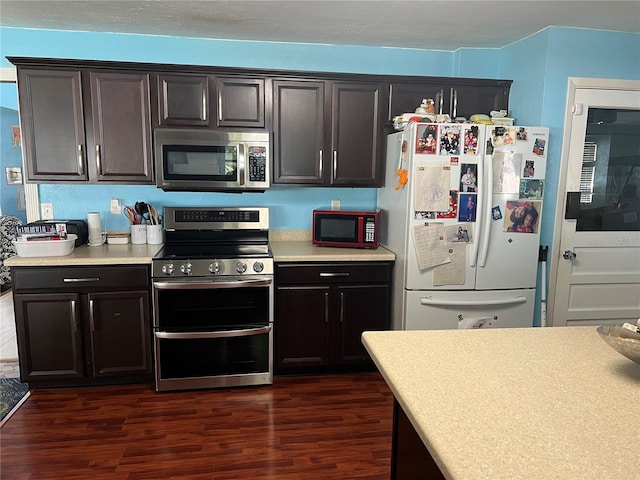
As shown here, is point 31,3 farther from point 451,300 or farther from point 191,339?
point 451,300

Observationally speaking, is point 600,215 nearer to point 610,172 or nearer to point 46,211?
point 610,172

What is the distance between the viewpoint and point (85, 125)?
299 cm

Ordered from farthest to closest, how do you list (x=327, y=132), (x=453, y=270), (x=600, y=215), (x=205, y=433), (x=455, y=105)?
1. (x=455, y=105)
2. (x=327, y=132)
3. (x=600, y=215)
4. (x=453, y=270)
5. (x=205, y=433)

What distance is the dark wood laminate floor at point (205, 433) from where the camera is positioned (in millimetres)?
2178

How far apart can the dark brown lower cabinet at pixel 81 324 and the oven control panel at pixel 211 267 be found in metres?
0.14

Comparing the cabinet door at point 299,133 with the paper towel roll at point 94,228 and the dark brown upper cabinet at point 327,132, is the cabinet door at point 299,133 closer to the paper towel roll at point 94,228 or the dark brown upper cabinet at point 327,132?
the dark brown upper cabinet at point 327,132

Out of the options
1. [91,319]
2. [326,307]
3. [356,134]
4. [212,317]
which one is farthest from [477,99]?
[91,319]

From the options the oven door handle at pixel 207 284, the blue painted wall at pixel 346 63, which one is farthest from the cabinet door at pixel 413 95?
the oven door handle at pixel 207 284

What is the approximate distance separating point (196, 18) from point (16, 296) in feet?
6.77

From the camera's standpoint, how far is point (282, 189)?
140 inches

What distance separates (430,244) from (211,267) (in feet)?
4.58

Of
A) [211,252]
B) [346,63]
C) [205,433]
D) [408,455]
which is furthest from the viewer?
[346,63]

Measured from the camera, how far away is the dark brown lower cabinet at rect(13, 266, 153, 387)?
A: 2.79m

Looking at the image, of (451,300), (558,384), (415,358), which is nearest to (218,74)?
(451,300)
